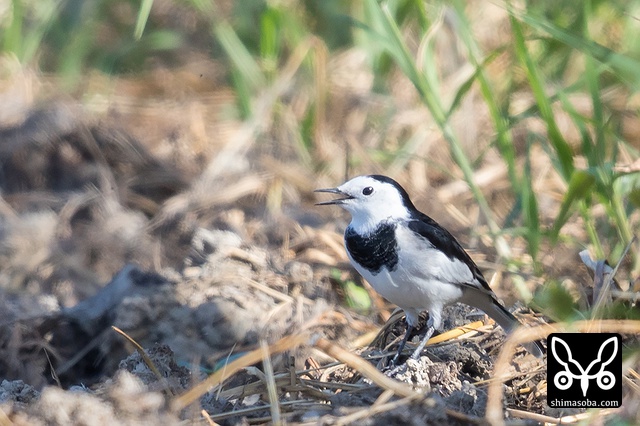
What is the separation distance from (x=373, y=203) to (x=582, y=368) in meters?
1.22

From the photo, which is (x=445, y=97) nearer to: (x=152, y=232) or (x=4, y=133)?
(x=152, y=232)

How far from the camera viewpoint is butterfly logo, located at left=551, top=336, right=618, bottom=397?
307 cm

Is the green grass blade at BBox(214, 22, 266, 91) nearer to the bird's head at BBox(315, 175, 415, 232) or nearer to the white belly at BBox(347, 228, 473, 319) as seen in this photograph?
the bird's head at BBox(315, 175, 415, 232)

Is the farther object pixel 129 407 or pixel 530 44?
pixel 530 44

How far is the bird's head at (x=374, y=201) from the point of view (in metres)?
4.04

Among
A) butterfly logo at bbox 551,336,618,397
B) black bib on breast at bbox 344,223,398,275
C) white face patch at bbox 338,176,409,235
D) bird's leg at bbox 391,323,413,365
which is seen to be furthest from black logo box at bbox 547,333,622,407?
white face patch at bbox 338,176,409,235

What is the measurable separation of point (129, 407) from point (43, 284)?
2832mm

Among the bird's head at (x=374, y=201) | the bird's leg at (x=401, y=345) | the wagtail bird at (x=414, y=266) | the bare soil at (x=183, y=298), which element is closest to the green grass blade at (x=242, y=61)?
the bare soil at (x=183, y=298)

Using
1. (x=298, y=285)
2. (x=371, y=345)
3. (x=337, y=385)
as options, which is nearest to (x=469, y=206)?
(x=298, y=285)

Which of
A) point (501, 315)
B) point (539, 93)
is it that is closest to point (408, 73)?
point (539, 93)

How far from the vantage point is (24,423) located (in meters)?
2.75

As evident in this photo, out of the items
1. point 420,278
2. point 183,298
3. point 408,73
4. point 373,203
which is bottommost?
point 183,298

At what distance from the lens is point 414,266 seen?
3785 mm

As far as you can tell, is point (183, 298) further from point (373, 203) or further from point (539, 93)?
point (539, 93)
